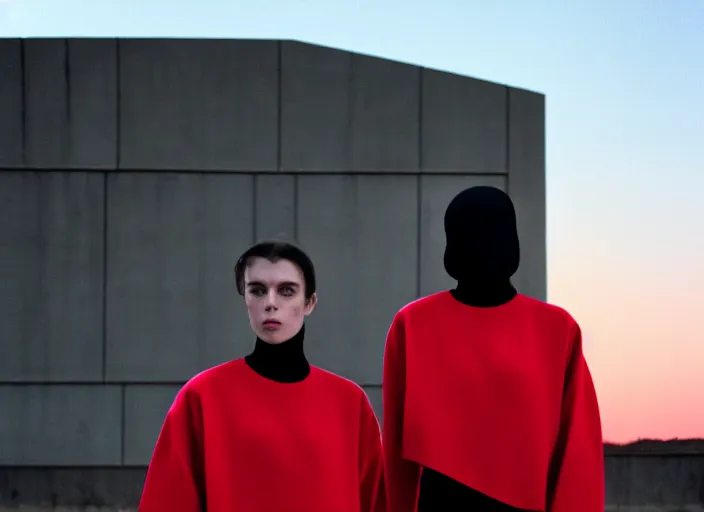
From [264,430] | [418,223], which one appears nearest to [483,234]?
[264,430]

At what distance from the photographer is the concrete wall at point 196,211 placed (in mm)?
8961

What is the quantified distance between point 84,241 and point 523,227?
Answer: 180 inches

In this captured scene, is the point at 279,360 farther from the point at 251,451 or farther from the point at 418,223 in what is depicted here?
the point at 418,223

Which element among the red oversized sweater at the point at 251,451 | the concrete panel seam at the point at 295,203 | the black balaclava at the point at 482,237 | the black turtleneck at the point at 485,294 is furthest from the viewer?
the concrete panel seam at the point at 295,203

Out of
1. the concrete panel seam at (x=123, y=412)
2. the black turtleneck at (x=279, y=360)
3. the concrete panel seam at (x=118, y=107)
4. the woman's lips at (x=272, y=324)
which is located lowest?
the concrete panel seam at (x=123, y=412)

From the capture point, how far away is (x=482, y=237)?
10.5 feet

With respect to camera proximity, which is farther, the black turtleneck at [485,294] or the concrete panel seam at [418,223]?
the concrete panel seam at [418,223]

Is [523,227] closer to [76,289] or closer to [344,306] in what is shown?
[344,306]

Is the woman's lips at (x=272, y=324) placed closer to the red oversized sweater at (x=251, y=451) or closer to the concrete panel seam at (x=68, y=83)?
the red oversized sweater at (x=251, y=451)

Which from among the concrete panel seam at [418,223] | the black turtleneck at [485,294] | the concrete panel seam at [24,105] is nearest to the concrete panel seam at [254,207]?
the concrete panel seam at [418,223]

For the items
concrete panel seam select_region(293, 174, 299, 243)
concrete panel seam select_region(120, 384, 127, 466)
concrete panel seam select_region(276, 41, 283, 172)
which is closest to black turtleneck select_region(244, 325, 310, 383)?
concrete panel seam select_region(293, 174, 299, 243)

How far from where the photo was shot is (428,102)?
→ 9109 mm

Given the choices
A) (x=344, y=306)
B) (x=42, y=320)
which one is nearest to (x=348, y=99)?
(x=344, y=306)

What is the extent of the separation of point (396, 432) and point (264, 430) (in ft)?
2.08
